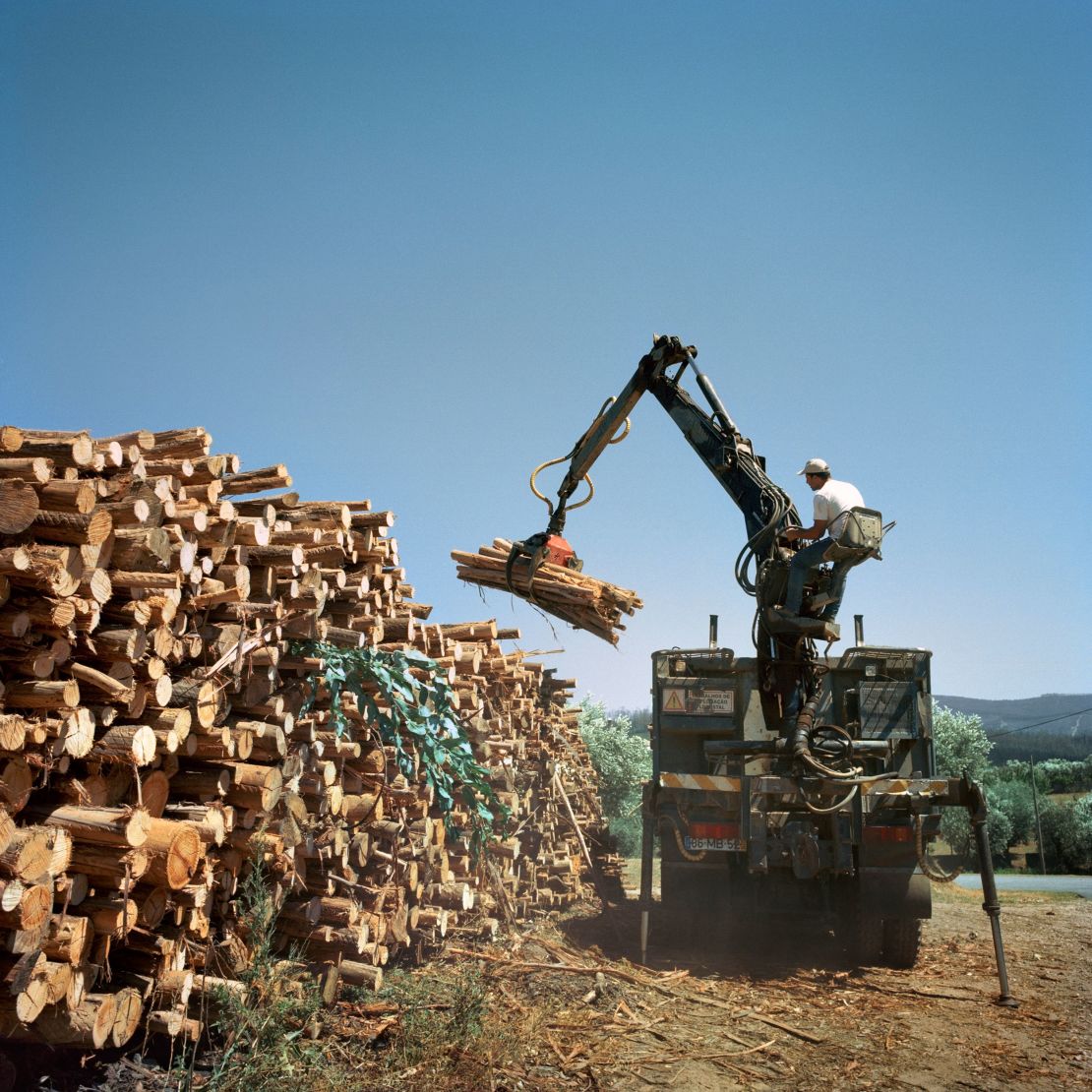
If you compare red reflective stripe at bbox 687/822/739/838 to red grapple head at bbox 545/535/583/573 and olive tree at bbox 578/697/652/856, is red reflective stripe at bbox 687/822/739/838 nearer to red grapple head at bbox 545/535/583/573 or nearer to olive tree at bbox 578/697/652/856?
red grapple head at bbox 545/535/583/573

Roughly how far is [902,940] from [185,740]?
7.03m

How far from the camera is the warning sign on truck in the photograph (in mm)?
9578

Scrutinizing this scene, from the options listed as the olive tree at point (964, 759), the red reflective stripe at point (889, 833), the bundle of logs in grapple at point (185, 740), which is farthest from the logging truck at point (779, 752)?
the olive tree at point (964, 759)

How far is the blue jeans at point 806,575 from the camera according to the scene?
8.09 metres

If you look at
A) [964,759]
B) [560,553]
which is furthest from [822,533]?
[964,759]

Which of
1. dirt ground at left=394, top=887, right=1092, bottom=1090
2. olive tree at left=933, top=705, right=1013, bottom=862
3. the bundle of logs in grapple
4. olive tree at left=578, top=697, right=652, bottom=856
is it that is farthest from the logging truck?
olive tree at left=933, top=705, right=1013, bottom=862

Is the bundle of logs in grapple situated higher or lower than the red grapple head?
lower

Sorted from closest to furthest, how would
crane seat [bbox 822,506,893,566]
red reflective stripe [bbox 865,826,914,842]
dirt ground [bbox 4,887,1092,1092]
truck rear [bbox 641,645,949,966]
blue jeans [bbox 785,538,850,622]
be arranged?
dirt ground [bbox 4,887,1092,1092] < crane seat [bbox 822,506,893,566] < blue jeans [bbox 785,538,850,622] < truck rear [bbox 641,645,949,966] < red reflective stripe [bbox 865,826,914,842]

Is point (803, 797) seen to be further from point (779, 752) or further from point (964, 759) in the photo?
point (964, 759)

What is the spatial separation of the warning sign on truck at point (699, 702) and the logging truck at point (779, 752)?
14mm

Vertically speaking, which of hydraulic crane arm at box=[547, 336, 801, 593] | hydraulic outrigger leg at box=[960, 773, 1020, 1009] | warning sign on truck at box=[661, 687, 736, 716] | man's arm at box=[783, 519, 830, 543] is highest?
hydraulic crane arm at box=[547, 336, 801, 593]

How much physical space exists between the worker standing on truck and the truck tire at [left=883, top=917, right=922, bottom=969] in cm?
308

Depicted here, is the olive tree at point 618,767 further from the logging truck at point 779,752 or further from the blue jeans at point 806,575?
the blue jeans at point 806,575

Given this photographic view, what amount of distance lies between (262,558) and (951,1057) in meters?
5.56
